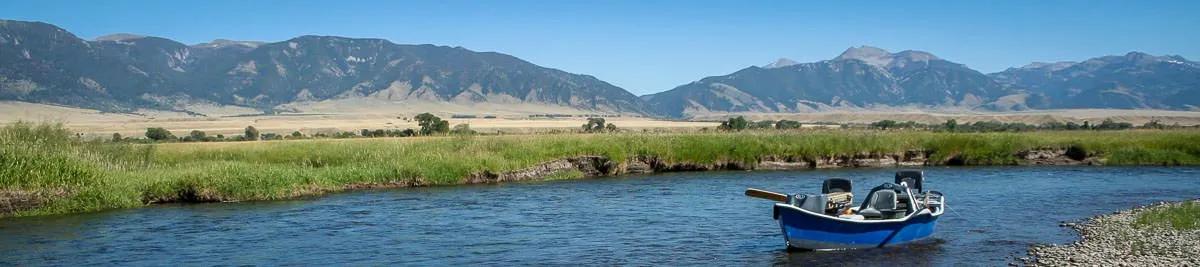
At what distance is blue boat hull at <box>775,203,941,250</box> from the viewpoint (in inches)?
841

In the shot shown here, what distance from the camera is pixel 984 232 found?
25.7m

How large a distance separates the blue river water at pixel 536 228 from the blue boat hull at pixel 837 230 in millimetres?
267

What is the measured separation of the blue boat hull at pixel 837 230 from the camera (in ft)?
70.1

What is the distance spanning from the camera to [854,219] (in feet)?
71.3

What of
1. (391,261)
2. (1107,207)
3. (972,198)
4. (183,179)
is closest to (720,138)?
(972,198)

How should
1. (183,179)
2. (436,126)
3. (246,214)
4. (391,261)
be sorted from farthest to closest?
(436,126)
(183,179)
(246,214)
(391,261)

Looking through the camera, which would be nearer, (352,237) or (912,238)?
(912,238)

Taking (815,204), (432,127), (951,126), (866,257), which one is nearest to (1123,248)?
(866,257)

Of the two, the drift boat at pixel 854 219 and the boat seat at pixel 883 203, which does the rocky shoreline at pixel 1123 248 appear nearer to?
the drift boat at pixel 854 219

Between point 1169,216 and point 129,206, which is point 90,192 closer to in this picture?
point 129,206

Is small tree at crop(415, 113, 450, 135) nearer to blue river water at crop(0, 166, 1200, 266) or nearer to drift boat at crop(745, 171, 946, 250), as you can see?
blue river water at crop(0, 166, 1200, 266)

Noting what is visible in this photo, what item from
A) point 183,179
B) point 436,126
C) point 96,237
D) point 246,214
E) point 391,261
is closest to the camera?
point 391,261

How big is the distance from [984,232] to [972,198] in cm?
942

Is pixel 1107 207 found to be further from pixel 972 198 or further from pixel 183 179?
pixel 183 179
